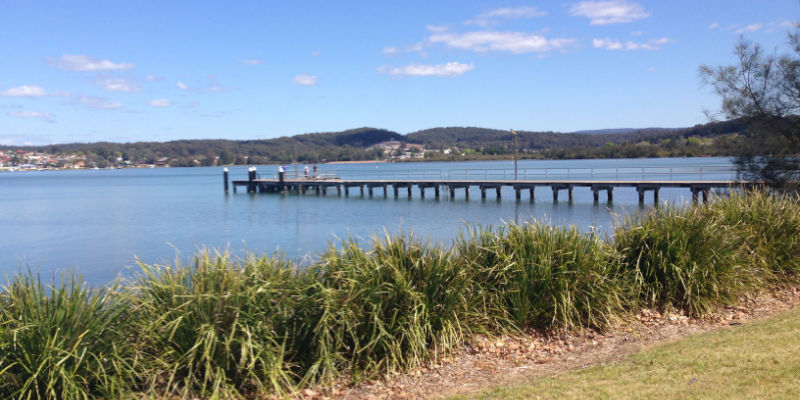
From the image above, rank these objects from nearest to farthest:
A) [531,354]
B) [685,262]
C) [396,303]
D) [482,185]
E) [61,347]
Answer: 1. [61,347]
2. [396,303]
3. [531,354]
4. [685,262]
5. [482,185]

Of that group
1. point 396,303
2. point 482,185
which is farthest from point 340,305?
point 482,185

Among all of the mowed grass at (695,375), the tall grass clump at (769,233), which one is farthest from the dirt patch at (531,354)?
the tall grass clump at (769,233)

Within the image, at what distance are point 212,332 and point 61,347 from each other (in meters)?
1.32

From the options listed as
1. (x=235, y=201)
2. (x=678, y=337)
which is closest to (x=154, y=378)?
(x=678, y=337)

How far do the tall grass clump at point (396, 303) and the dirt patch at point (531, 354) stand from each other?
0.80ft

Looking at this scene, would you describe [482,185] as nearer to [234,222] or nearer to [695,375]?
[234,222]

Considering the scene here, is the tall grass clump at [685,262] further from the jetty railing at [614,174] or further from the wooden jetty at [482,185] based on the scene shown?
the jetty railing at [614,174]

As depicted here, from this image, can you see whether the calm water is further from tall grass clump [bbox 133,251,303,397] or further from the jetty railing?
tall grass clump [bbox 133,251,303,397]

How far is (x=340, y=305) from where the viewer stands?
696 centimetres

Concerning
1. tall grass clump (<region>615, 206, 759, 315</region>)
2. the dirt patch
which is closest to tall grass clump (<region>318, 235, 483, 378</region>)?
the dirt patch

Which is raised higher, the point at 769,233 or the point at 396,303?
the point at 769,233

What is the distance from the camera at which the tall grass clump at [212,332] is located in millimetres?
5910

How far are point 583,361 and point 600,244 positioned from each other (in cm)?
258

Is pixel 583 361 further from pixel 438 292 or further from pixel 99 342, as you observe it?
pixel 99 342
